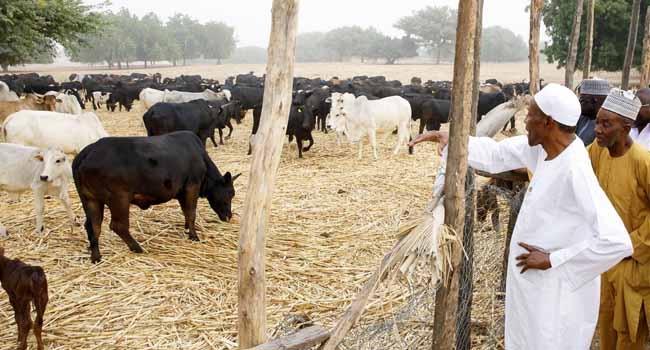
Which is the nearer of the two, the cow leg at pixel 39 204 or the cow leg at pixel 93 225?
the cow leg at pixel 93 225

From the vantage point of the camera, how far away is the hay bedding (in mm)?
4676

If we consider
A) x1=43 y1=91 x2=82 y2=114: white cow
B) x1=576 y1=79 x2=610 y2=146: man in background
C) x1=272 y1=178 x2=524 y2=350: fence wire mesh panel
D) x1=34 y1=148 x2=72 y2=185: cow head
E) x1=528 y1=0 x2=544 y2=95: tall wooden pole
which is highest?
x1=528 y1=0 x2=544 y2=95: tall wooden pole

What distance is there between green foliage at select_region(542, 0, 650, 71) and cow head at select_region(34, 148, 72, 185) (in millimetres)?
28597

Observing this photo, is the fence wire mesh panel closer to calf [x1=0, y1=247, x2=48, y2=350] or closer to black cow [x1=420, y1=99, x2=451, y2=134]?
calf [x1=0, y1=247, x2=48, y2=350]

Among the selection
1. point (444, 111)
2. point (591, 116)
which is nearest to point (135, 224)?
point (591, 116)

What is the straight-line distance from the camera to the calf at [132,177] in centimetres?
614

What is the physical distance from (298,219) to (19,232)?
374 cm

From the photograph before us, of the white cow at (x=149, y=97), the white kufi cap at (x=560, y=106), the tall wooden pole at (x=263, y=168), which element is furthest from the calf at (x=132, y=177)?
the white cow at (x=149, y=97)

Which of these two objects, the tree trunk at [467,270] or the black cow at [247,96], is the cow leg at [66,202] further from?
the black cow at [247,96]

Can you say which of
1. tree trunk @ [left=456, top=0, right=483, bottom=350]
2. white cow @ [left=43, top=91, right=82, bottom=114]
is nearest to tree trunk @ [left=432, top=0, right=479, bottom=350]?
tree trunk @ [left=456, top=0, right=483, bottom=350]

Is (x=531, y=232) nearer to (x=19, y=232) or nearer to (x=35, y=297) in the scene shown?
(x=35, y=297)

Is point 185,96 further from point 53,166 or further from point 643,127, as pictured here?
point 643,127

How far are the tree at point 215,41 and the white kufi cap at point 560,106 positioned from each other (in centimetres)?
9763

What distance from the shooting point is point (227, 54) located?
101 m
